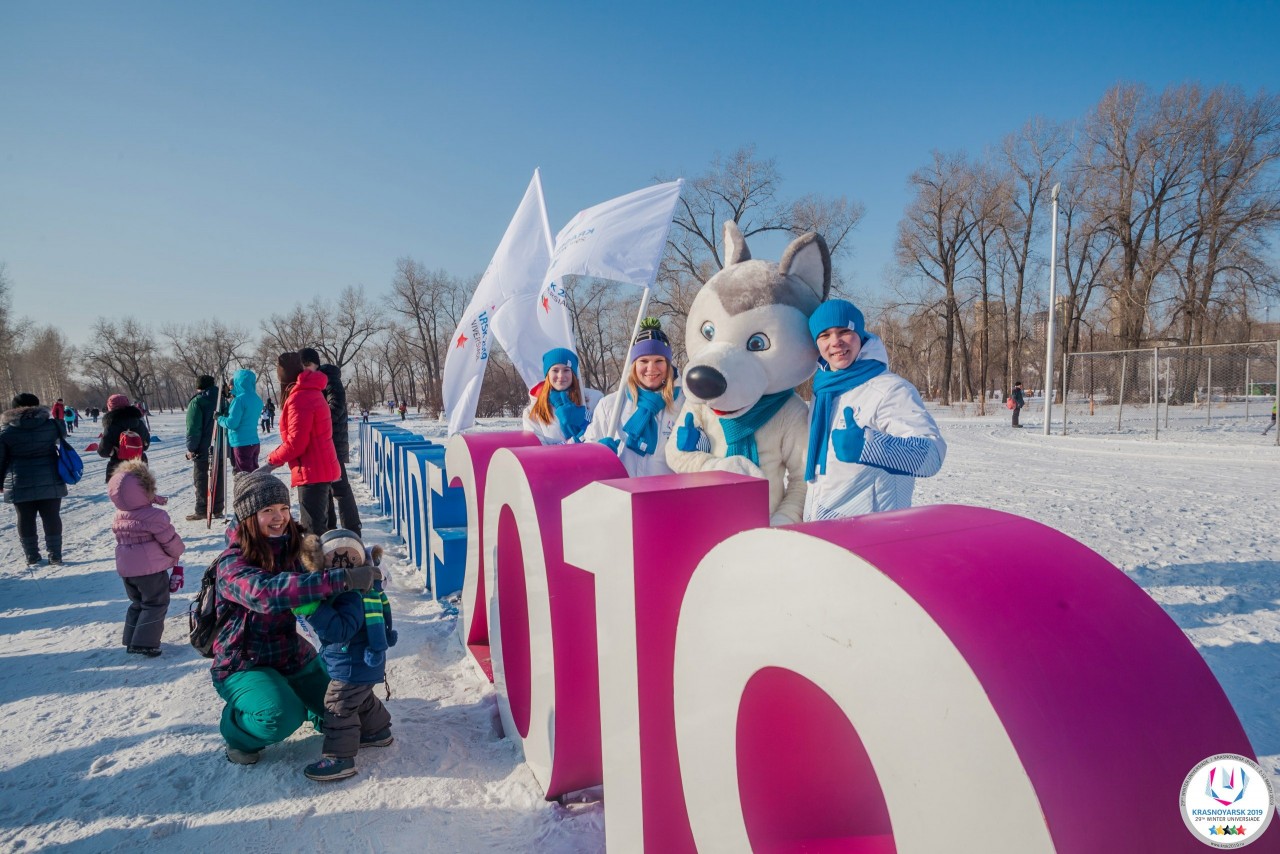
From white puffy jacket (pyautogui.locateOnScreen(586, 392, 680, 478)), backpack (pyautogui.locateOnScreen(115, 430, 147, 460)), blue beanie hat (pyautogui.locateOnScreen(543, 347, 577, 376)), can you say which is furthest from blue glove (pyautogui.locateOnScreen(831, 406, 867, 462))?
backpack (pyautogui.locateOnScreen(115, 430, 147, 460))

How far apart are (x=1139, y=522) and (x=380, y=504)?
368 inches

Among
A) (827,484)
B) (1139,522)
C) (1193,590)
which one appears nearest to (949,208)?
(1139,522)

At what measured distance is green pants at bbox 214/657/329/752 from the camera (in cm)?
276

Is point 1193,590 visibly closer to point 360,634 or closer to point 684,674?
point 684,674

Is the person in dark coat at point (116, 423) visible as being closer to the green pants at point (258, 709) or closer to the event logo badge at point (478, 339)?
the event logo badge at point (478, 339)

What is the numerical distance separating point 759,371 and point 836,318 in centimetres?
40

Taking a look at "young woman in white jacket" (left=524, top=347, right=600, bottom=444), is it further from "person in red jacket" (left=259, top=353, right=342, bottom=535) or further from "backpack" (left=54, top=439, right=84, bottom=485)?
"backpack" (left=54, top=439, right=84, bottom=485)

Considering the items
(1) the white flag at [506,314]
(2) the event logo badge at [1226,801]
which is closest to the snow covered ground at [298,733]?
(1) the white flag at [506,314]

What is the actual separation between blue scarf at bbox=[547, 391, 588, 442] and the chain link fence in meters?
16.5

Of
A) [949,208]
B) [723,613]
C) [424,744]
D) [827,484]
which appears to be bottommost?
[424,744]

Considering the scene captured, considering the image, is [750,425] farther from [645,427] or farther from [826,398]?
[645,427]

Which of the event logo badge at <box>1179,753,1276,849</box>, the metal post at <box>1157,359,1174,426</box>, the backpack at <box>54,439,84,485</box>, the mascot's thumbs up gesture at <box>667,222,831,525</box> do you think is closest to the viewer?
the event logo badge at <box>1179,753,1276,849</box>

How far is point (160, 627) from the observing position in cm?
400

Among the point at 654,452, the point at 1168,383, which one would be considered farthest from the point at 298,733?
the point at 1168,383
